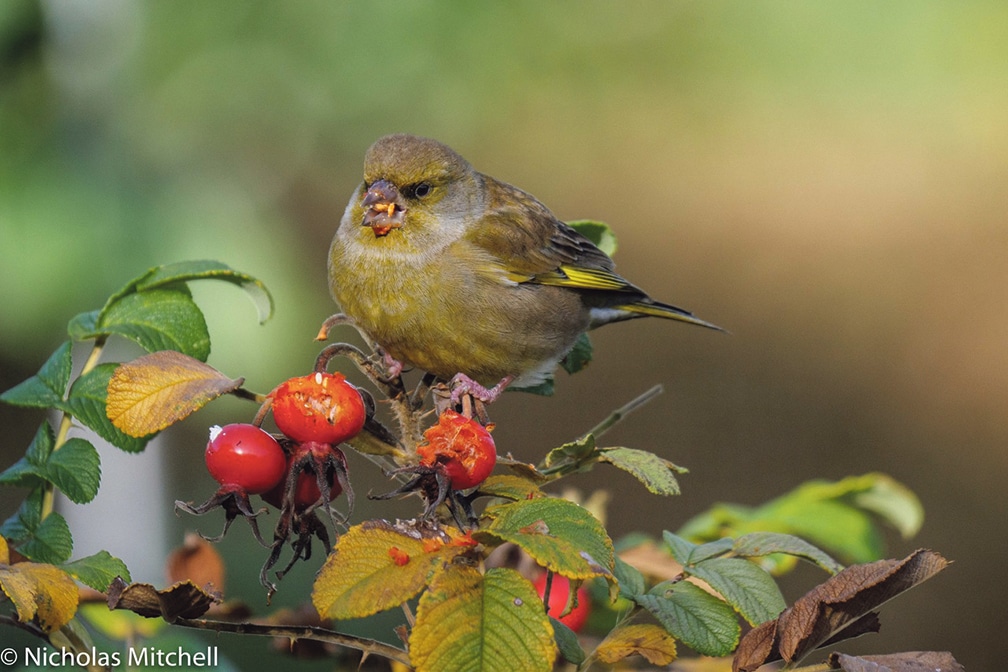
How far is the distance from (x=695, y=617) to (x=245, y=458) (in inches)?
22.3

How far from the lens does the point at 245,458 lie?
131 cm

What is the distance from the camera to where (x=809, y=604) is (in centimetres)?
118

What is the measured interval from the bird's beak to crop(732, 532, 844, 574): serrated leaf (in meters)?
1.24

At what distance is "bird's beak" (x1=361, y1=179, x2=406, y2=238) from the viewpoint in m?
2.38

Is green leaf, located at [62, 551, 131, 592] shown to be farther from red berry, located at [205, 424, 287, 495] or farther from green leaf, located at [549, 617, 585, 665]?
green leaf, located at [549, 617, 585, 665]

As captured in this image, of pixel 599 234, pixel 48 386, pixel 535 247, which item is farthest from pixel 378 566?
pixel 535 247

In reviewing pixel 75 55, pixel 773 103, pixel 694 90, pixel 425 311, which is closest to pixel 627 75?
pixel 694 90

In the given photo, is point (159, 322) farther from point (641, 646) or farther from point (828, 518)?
point (828, 518)

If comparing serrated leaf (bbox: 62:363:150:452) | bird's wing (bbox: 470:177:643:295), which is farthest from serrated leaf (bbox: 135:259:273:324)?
bird's wing (bbox: 470:177:643:295)

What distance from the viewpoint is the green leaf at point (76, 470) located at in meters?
1.43

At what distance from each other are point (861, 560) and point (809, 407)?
21.3ft

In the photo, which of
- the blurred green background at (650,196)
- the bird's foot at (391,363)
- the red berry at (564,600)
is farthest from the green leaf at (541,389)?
the blurred green background at (650,196)

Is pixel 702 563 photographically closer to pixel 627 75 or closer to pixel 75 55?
pixel 75 55

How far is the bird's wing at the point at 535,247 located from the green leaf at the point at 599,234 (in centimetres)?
54
